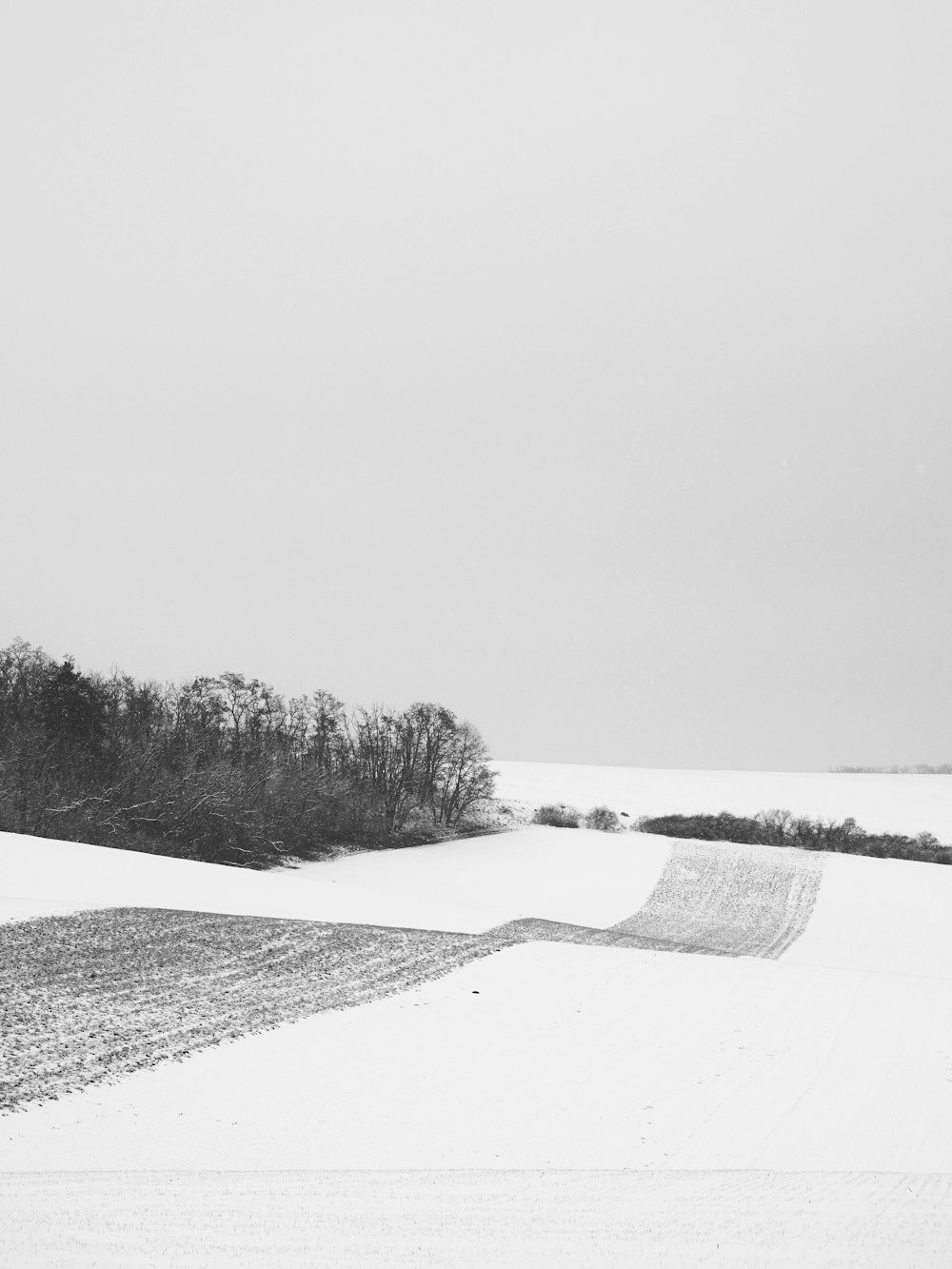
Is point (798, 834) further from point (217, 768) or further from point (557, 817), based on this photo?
point (217, 768)

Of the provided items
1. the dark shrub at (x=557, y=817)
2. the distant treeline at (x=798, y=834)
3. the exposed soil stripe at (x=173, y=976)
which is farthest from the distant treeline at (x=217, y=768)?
the exposed soil stripe at (x=173, y=976)

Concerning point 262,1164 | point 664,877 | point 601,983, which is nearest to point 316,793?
point 664,877

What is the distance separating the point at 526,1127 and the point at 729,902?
4053cm

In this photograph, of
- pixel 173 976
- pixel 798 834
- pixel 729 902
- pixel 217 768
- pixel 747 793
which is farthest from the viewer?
pixel 747 793

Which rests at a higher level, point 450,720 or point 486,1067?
point 450,720

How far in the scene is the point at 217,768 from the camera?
2643 inches

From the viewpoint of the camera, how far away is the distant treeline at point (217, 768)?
2307 inches

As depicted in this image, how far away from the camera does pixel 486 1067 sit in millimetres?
17391

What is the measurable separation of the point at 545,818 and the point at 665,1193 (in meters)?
67.2

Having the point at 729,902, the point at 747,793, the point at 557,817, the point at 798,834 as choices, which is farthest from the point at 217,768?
the point at 747,793

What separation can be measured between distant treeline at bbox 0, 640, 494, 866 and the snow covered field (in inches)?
1032

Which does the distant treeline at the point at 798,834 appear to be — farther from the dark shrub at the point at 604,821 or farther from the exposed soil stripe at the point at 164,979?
the exposed soil stripe at the point at 164,979

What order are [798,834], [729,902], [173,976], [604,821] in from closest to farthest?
[173,976] < [729,902] < [798,834] < [604,821]

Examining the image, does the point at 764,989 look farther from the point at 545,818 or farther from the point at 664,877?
the point at 545,818
